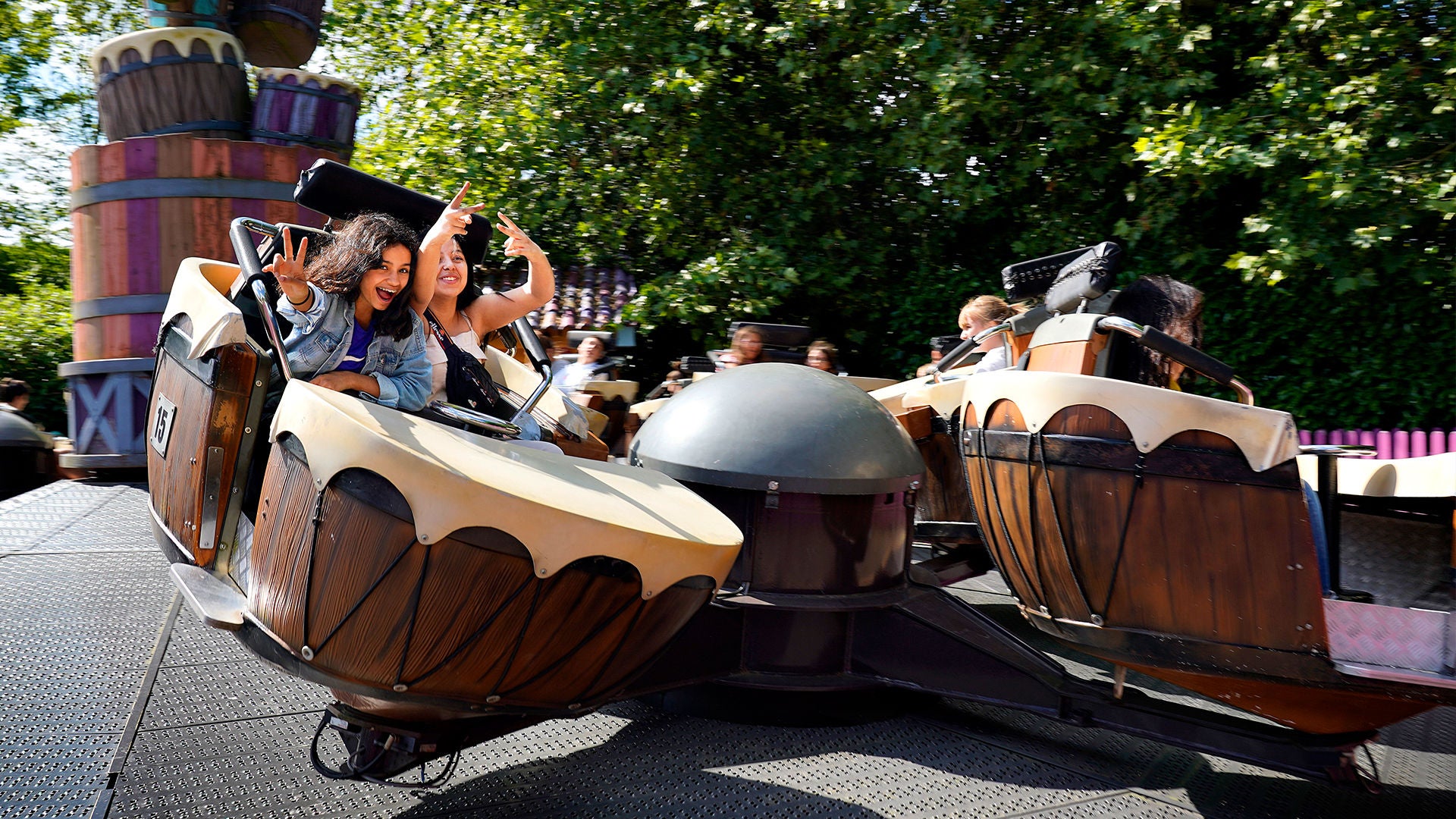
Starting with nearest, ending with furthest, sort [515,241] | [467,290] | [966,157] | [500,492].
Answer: [500,492], [515,241], [467,290], [966,157]

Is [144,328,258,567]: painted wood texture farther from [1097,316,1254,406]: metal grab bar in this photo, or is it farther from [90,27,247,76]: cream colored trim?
[90,27,247,76]: cream colored trim

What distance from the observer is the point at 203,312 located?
2.40 meters

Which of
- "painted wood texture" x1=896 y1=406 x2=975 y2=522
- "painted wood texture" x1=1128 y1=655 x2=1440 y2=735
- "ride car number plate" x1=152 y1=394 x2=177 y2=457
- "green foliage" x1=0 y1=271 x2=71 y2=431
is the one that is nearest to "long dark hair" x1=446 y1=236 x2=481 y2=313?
"ride car number plate" x1=152 y1=394 x2=177 y2=457

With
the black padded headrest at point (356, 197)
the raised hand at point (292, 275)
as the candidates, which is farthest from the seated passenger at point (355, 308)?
the black padded headrest at point (356, 197)

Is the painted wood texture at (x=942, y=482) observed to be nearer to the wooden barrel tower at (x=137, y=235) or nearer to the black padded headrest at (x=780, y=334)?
the black padded headrest at (x=780, y=334)

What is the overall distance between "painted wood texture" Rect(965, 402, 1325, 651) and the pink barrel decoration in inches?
205

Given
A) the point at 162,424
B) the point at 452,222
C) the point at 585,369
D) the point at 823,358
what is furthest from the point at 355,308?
the point at 585,369

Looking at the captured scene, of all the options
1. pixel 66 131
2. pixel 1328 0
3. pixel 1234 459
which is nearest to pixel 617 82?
pixel 1328 0

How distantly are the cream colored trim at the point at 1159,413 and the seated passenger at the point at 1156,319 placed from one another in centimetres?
47

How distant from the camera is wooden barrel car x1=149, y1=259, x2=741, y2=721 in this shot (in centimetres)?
181

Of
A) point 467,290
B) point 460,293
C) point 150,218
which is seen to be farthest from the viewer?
point 150,218

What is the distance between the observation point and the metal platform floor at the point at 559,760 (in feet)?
7.78

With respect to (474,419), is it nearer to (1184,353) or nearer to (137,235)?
(1184,353)

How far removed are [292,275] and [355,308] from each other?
0.60 ft
